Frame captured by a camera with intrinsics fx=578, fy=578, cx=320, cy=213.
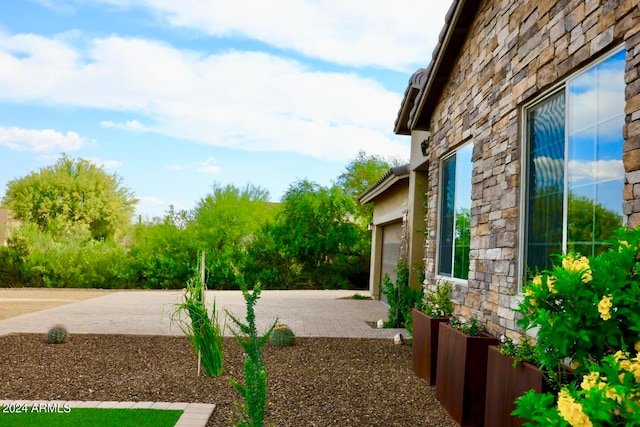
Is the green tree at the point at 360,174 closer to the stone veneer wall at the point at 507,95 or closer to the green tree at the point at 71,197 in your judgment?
the green tree at the point at 71,197

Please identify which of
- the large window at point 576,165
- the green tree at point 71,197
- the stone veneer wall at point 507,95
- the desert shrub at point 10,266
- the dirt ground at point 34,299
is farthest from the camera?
the green tree at point 71,197

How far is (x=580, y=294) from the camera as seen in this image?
266 cm

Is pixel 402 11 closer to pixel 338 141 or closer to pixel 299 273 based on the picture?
pixel 299 273

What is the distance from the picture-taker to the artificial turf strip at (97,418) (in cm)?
473

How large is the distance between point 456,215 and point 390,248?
8.74 metres

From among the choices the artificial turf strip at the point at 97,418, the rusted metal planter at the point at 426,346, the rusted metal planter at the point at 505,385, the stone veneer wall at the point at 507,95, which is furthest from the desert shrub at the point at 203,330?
the rusted metal planter at the point at 505,385

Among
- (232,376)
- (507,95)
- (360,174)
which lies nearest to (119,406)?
(232,376)

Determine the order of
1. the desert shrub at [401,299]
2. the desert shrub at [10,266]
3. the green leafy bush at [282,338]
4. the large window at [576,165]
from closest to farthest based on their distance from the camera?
the large window at [576,165], the green leafy bush at [282,338], the desert shrub at [401,299], the desert shrub at [10,266]

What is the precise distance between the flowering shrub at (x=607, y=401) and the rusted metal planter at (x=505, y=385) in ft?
4.81

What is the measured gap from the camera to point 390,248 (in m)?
16.0

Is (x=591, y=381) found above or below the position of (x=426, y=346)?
above

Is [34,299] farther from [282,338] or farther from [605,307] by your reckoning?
[605,307]

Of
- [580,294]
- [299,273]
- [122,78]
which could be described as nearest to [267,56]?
[122,78]

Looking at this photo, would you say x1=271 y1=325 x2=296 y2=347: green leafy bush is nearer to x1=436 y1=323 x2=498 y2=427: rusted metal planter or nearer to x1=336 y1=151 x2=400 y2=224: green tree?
x1=436 y1=323 x2=498 y2=427: rusted metal planter
